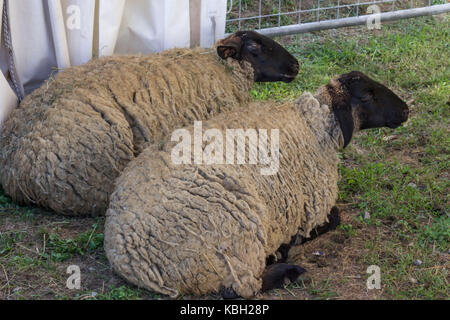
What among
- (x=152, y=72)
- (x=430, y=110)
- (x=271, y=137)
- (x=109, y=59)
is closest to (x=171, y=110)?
(x=152, y=72)

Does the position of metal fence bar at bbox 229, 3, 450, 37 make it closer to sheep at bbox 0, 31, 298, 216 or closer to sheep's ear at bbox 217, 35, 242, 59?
sheep's ear at bbox 217, 35, 242, 59

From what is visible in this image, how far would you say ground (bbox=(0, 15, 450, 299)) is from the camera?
13.3ft

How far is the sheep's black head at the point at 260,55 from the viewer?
586 cm

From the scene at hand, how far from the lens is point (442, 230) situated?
4.78m

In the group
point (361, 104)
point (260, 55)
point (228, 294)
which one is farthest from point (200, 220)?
point (260, 55)

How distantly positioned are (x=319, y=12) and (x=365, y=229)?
4255 millimetres

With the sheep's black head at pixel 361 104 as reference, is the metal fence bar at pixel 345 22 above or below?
above

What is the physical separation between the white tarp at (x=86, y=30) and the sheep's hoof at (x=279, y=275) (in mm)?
2696

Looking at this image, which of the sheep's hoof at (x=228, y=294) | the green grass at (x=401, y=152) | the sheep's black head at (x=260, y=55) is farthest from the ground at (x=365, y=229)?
the sheep's black head at (x=260, y=55)

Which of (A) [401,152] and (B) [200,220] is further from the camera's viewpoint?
(A) [401,152]

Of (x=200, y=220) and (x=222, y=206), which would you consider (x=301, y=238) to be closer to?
(x=222, y=206)

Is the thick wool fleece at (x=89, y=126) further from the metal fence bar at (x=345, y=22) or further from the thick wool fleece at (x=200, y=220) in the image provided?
the metal fence bar at (x=345, y=22)

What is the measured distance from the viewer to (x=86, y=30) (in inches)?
223

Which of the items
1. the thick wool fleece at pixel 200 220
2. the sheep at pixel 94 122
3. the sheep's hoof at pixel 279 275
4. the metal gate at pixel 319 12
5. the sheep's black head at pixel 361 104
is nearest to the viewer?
the thick wool fleece at pixel 200 220
